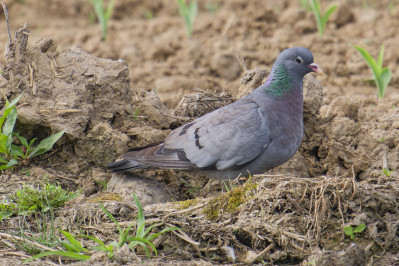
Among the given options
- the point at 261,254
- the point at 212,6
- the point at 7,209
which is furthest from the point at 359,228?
the point at 212,6

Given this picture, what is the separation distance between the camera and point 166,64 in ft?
27.0

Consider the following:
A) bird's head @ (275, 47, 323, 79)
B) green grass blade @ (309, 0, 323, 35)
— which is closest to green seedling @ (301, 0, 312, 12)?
green grass blade @ (309, 0, 323, 35)

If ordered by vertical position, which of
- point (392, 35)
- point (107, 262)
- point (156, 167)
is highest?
point (107, 262)

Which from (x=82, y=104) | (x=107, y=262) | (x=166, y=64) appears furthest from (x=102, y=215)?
(x=166, y=64)

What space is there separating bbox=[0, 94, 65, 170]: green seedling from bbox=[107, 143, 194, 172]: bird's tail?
0.52m

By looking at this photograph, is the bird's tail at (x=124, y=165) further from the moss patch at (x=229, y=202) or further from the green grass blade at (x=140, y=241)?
the green grass blade at (x=140, y=241)

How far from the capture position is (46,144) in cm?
517

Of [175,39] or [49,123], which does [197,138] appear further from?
[175,39]

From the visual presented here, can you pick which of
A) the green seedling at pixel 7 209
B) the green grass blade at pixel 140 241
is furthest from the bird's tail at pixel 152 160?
the green grass blade at pixel 140 241

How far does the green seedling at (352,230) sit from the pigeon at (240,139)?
126 cm

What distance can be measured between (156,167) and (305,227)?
5.54 feet

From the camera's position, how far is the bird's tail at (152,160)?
5.21 metres

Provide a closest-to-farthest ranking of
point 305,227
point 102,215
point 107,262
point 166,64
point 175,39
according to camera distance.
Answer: point 107,262 → point 305,227 → point 102,215 → point 166,64 → point 175,39

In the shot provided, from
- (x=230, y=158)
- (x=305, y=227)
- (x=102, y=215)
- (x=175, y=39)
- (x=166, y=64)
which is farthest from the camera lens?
(x=175, y=39)
